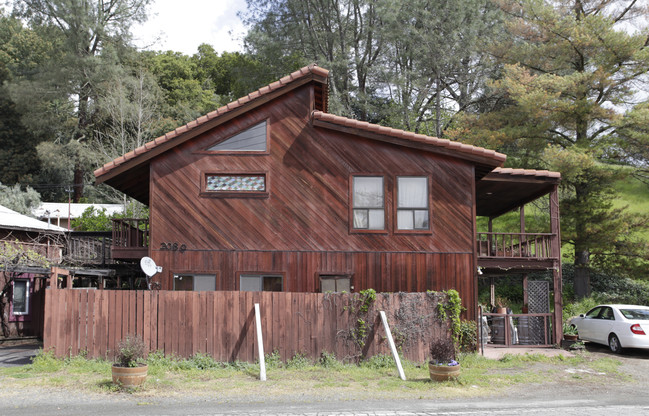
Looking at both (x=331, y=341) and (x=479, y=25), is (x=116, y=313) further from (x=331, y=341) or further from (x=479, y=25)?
(x=479, y=25)

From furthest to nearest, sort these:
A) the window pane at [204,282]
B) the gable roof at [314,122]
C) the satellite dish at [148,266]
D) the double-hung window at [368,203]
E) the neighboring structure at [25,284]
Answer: the neighboring structure at [25,284] < the double-hung window at [368,203] < the gable roof at [314,122] < the window pane at [204,282] < the satellite dish at [148,266]

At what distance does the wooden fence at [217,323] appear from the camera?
13953mm

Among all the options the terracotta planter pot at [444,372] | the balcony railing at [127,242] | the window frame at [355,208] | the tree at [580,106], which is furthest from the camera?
the tree at [580,106]

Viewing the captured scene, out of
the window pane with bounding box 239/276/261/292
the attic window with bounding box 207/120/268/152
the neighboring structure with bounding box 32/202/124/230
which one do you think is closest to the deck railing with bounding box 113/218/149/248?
the attic window with bounding box 207/120/268/152

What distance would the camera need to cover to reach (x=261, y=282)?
16812mm

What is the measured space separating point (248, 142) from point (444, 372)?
28.7ft

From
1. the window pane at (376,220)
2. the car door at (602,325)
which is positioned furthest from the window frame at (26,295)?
the car door at (602,325)

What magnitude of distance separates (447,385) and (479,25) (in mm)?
28488

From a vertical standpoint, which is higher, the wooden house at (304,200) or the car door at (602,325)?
the wooden house at (304,200)

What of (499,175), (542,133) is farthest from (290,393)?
(542,133)

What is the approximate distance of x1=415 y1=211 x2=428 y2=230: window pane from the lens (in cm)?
1714

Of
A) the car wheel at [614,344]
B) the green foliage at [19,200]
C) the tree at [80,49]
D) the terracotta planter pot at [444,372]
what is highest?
the tree at [80,49]

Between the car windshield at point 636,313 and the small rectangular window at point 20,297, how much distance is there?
2132 centimetres

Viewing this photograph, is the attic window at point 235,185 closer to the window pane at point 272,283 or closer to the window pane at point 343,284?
the window pane at point 272,283
